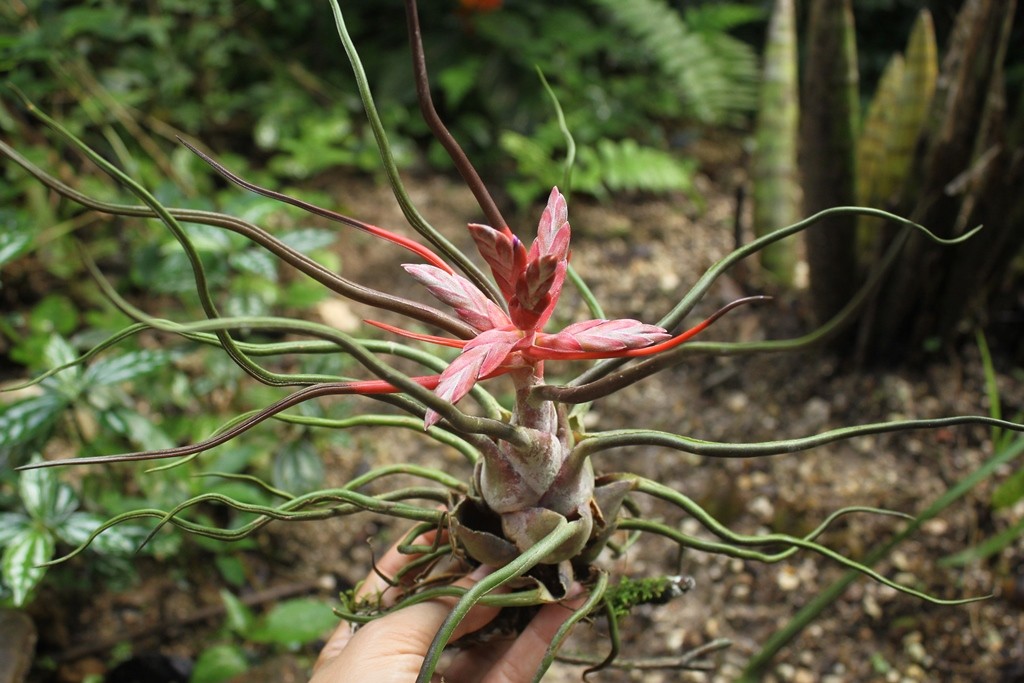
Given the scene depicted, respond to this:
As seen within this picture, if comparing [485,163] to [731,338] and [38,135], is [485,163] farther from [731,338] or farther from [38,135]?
[38,135]

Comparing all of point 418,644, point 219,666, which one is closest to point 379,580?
point 418,644

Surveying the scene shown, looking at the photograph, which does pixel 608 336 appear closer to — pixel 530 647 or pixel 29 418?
pixel 530 647

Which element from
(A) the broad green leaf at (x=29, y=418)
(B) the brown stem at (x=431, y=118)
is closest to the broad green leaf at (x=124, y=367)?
(A) the broad green leaf at (x=29, y=418)

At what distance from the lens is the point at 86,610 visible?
4.26 ft

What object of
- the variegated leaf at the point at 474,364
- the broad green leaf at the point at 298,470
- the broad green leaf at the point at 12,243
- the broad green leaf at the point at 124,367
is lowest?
the broad green leaf at the point at 298,470

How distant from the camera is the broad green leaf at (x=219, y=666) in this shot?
1087mm

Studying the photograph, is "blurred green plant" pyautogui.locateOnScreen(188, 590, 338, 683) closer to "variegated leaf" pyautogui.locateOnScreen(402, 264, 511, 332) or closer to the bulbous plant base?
the bulbous plant base

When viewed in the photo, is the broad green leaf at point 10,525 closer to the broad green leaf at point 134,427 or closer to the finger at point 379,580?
the broad green leaf at point 134,427

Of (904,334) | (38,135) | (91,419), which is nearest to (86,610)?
(91,419)

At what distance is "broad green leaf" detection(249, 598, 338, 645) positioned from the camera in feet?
3.60

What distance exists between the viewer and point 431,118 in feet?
1.86

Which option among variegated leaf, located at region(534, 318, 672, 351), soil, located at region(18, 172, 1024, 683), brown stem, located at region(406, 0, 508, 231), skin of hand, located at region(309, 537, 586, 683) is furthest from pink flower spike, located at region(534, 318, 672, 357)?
soil, located at region(18, 172, 1024, 683)

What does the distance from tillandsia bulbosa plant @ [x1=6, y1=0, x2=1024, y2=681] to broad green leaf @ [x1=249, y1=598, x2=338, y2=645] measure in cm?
42

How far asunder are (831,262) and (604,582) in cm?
102
